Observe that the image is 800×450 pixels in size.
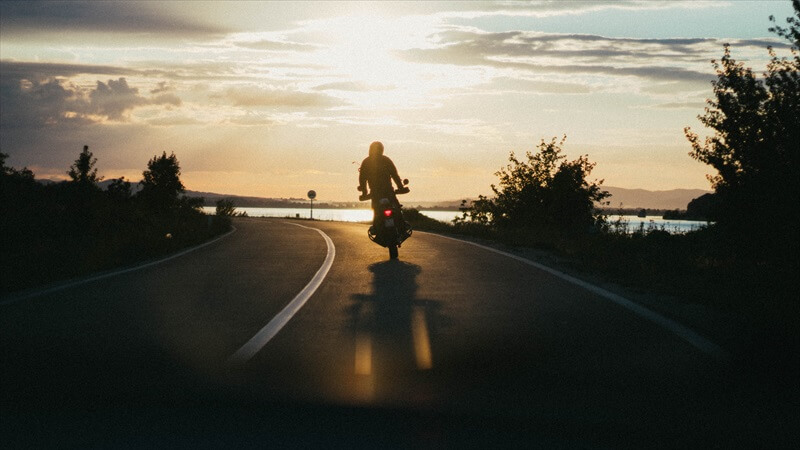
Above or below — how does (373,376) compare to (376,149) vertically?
below

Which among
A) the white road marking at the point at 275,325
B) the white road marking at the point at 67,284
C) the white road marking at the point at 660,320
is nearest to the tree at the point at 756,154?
the white road marking at the point at 660,320

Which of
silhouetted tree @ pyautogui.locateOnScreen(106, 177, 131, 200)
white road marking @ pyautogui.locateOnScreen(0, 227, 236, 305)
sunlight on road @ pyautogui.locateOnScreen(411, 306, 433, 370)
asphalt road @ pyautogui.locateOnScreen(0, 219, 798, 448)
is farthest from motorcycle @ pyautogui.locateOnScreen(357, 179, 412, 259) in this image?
silhouetted tree @ pyautogui.locateOnScreen(106, 177, 131, 200)

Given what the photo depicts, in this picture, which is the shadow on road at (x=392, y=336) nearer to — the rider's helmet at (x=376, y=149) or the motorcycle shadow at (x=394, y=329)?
the motorcycle shadow at (x=394, y=329)

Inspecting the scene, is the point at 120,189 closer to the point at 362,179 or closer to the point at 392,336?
the point at 362,179

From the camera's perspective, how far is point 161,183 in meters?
→ 62.1

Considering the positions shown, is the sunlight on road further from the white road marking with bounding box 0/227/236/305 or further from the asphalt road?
the white road marking with bounding box 0/227/236/305

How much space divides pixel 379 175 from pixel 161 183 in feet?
153

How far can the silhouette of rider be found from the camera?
18547mm

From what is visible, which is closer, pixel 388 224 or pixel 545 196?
pixel 388 224

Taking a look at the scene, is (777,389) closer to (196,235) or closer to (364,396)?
(364,396)

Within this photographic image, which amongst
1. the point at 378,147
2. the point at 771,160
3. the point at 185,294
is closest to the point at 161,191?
the point at 378,147

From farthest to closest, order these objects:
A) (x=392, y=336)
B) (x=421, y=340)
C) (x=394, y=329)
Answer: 1. (x=394, y=329)
2. (x=392, y=336)
3. (x=421, y=340)

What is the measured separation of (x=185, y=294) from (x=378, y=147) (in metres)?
7.44

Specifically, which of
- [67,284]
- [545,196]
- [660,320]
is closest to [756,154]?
[660,320]
